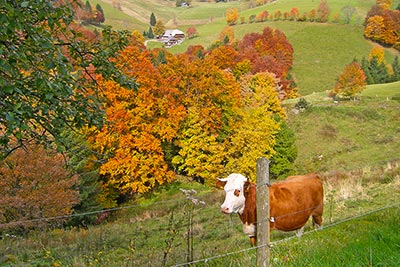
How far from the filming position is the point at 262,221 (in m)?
5.21

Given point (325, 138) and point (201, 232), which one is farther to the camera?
point (325, 138)

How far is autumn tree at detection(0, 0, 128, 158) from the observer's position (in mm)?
4113

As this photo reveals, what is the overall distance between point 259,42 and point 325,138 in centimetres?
4929

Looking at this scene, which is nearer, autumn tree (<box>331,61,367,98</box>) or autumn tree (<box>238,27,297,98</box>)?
autumn tree (<box>331,61,367,98</box>)

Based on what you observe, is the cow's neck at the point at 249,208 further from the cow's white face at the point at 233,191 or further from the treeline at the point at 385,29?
the treeline at the point at 385,29

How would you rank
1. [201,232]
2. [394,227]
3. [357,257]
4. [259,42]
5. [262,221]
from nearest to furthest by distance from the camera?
[357,257] < [262,221] < [394,227] < [201,232] < [259,42]

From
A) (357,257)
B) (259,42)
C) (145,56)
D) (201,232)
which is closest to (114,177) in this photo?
(145,56)

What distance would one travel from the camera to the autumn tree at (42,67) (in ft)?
13.5

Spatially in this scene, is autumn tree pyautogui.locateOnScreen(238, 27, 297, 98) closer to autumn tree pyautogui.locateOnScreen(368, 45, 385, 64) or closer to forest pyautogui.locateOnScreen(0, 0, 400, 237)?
autumn tree pyautogui.locateOnScreen(368, 45, 385, 64)

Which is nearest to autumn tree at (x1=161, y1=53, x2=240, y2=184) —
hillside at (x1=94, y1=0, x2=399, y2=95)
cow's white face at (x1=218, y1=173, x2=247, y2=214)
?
cow's white face at (x1=218, y1=173, x2=247, y2=214)

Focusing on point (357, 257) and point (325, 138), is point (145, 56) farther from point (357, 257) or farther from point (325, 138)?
point (357, 257)

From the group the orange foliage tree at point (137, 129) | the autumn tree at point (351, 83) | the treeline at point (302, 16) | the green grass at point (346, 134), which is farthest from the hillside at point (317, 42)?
the orange foliage tree at point (137, 129)

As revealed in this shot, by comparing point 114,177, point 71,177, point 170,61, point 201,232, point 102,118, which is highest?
point 102,118

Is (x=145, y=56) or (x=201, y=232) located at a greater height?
(x=145, y=56)
